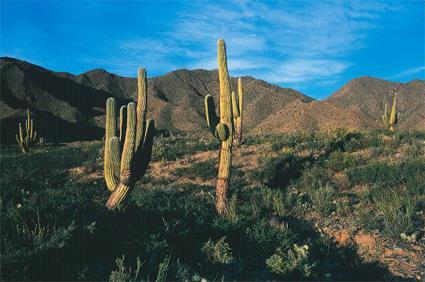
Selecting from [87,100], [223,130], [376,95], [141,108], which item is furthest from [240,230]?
[376,95]

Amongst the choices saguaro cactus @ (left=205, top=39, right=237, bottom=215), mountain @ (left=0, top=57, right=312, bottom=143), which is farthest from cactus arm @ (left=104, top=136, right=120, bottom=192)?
mountain @ (left=0, top=57, right=312, bottom=143)

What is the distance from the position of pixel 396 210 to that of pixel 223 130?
402 centimetres

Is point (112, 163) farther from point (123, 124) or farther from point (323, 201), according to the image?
point (323, 201)

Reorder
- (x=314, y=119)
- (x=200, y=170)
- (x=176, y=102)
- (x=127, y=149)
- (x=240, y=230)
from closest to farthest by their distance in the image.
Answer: (x=240, y=230) < (x=127, y=149) < (x=200, y=170) < (x=314, y=119) < (x=176, y=102)

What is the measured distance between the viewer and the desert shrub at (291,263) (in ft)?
21.3

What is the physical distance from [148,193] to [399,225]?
584cm

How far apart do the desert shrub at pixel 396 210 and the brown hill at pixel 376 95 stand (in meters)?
97.1

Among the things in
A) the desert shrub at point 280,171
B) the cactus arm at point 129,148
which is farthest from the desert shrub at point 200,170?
the cactus arm at point 129,148

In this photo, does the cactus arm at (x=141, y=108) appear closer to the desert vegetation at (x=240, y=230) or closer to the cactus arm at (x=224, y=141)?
the desert vegetation at (x=240, y=230)

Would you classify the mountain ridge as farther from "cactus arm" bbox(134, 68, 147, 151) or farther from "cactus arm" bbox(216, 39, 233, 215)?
"cactus arm" bbox(134, 68, 147, 151)

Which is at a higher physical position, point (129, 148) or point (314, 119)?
point (314, 119)

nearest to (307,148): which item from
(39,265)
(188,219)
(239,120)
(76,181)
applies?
(239,120)

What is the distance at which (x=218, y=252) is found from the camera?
22.2 ft

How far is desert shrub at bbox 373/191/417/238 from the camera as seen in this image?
7930 mm
